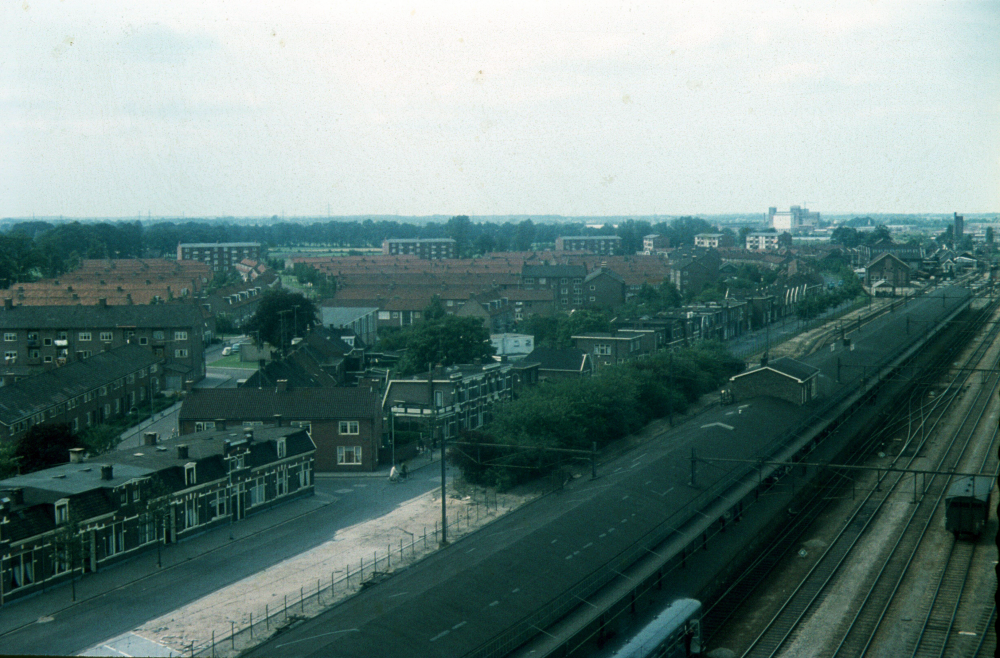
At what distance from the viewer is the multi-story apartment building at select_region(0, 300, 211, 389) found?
→ 20141 mm

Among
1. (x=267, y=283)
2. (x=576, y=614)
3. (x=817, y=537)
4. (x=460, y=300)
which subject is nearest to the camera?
(x=576, y=614)

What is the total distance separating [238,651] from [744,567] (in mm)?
5001

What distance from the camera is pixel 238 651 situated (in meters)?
7.88

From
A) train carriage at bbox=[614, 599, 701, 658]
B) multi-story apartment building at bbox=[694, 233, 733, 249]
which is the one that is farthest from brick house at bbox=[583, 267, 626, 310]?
train carriage at bbox=[614, 599, 701, 658]

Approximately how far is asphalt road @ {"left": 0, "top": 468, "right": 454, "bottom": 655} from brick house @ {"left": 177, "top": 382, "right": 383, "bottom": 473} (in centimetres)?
86

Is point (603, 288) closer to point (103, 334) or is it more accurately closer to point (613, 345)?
point (613, 345)


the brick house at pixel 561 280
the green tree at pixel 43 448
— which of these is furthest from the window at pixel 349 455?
the brick house at pixel 561 280

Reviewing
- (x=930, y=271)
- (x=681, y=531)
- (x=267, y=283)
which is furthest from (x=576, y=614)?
(x=930, y=271)

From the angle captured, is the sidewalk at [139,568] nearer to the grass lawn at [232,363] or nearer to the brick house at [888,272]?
the grass lawn at [232,363]

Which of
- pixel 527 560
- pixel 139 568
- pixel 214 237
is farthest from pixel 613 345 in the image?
pixel 214 237

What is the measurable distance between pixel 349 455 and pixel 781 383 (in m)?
7.08

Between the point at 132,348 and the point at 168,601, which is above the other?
the point at 132,348

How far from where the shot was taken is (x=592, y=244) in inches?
2485

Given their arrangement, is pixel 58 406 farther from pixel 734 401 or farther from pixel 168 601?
pixel 734 401
